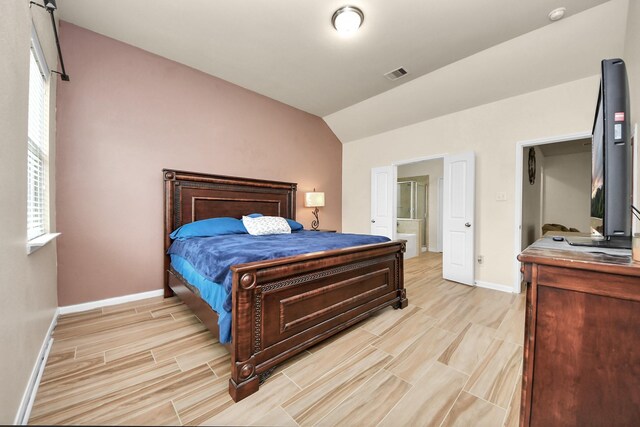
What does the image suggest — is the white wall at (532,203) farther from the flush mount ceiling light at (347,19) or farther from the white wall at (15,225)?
the white wall at (15,225)

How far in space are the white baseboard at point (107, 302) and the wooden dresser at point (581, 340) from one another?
3286 mm

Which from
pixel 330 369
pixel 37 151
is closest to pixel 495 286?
pixel 330 369

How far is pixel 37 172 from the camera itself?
197cm

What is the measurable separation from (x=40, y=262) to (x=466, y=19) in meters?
3.89

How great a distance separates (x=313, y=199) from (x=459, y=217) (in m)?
2.23

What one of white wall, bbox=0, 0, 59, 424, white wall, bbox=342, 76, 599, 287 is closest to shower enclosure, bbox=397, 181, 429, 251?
white wall, bbox=342, 76, 599, 287

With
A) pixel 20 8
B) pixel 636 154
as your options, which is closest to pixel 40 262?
pixel 20 8

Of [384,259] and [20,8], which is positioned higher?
[20,8]

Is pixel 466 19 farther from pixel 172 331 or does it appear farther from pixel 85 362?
pixel 85 362

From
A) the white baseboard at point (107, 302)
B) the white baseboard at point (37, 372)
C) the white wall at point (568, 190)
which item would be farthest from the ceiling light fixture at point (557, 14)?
the white baseboard at point (107, 302)

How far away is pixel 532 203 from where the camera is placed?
4688 millimetres

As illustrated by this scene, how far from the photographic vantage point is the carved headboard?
300 cm

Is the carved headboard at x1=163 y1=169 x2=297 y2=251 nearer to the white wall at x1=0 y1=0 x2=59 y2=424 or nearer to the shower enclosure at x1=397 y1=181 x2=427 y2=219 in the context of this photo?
the white wall at x1=0 y1=0 x2=59 y2=424

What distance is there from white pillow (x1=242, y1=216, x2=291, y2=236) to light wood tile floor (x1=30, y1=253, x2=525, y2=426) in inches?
43.2
